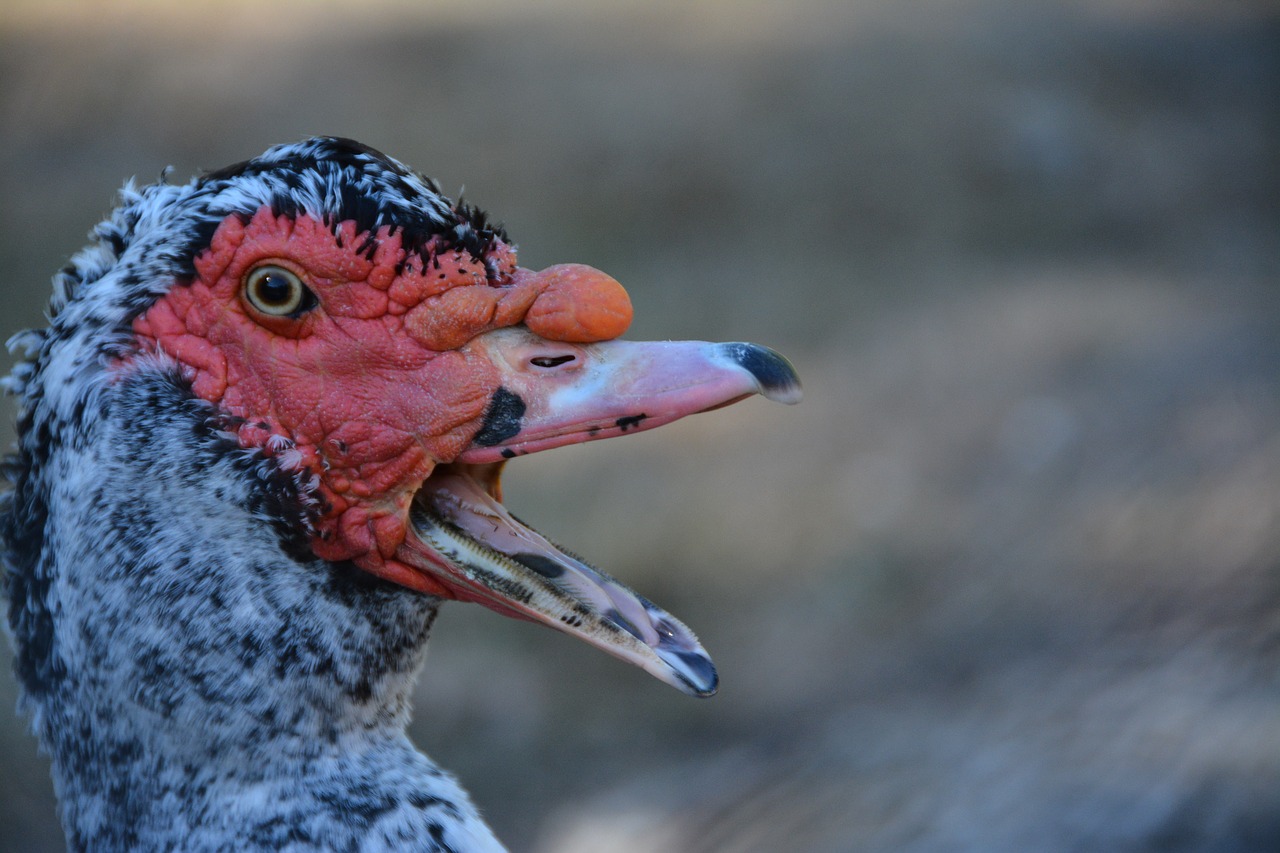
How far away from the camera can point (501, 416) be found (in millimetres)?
1876

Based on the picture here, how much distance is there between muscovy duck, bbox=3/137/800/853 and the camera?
6.02 feet

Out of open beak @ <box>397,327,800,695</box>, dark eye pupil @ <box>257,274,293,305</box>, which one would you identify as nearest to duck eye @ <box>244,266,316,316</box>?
dark eye pupil @ <box>257,274,293,305</box>

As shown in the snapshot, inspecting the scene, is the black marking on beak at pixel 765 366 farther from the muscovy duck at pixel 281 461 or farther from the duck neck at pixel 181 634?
the duck neck at pixel 181 634

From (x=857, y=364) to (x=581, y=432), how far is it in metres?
5.04

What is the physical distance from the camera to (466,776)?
4.94 meters

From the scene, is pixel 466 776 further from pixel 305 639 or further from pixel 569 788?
pixel 305 639

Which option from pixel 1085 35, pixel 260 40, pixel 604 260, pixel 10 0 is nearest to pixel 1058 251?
pixel 1085 35

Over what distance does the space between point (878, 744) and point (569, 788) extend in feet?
5.52

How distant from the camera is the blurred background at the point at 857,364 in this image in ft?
11.5

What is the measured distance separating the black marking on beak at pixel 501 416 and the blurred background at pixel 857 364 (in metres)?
1.79

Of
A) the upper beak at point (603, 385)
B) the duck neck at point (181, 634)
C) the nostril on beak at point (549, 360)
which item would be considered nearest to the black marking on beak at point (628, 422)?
the upper beak at point (603, 385)

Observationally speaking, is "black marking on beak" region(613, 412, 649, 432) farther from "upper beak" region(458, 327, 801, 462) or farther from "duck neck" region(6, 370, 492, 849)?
"duck neck" region(6, 370, 492, 849)

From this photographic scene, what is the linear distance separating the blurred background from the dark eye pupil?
2.05 m

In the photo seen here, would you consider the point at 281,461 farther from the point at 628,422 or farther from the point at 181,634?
the point at 628,422
